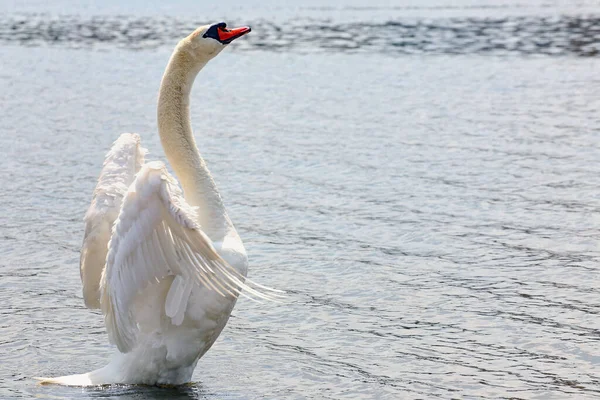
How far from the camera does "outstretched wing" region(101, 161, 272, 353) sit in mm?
6832

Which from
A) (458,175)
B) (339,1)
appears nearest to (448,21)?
(339,1)

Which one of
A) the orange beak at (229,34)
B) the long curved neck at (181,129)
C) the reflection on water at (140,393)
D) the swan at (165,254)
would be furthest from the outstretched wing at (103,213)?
the orange beak at (229,34)

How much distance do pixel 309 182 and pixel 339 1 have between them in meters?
47.8

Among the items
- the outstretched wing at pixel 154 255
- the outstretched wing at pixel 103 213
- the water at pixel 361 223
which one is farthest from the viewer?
the water at pixel 361 223

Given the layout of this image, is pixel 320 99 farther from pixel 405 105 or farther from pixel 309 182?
pixel 309 182

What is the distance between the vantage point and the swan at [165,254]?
6.96 m

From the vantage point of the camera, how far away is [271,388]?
8211 millimetres

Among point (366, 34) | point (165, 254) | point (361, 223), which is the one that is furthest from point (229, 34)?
point (366, 34)

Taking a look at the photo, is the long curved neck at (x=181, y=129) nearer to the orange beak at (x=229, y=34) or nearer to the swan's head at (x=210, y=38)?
the swan's head at (x=210, y=38)

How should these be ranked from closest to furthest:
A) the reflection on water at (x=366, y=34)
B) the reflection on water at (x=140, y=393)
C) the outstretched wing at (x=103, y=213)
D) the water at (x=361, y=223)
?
the reflection on water at (x=140, y=393) < the outstretched wing at (x=103, y=213) < the water at (x=361, y=223) < the reflection on water at (x=366, y=34)

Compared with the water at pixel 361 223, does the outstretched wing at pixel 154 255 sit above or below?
above

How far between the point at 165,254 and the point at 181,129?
4.56ft

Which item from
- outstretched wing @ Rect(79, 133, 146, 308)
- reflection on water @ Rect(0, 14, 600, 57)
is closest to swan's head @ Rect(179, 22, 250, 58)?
outstretched wing @ Rect(79, 133, 146, 308)

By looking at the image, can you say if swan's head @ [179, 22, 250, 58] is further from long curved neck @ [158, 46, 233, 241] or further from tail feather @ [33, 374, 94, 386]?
tail feather @ [33, 374, 94, 386]
